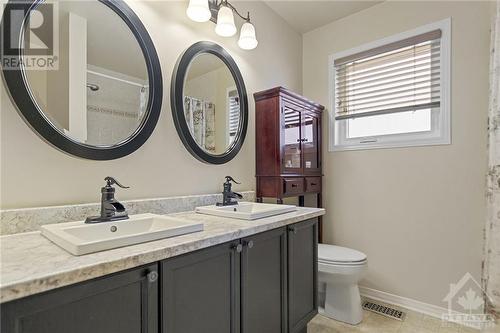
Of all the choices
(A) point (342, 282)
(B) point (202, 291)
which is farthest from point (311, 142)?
(B) point (202, 291)

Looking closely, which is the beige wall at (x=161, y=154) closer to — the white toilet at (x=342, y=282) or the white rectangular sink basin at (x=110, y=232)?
the white rectangular sink basin at (x=110, y=232)

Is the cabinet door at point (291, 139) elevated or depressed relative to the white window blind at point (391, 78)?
depressed

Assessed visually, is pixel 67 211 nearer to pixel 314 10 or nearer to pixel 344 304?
pixel 344 304

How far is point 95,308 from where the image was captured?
708 mm

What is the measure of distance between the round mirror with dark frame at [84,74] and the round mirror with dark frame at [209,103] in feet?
0.57

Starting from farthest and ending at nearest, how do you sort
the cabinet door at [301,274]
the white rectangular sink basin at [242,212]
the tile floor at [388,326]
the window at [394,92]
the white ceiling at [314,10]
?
1. the white ceiling at [314,10]
2. the window at [394,92]
3. the tile floor at [388,326]
4. the cabinet door at [301,274]
5. the white rectangular sink basin at [242,212]

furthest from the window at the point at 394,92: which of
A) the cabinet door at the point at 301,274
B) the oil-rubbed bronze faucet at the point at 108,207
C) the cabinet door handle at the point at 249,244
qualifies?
the oil-rubbed bronze faucet at the point at 108,207

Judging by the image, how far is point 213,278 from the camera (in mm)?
1015

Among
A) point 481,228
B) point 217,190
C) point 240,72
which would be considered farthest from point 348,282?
point 240,72

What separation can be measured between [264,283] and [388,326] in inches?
47.7

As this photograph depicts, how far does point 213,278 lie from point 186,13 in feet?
4.97

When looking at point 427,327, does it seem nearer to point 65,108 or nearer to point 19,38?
point 65,108

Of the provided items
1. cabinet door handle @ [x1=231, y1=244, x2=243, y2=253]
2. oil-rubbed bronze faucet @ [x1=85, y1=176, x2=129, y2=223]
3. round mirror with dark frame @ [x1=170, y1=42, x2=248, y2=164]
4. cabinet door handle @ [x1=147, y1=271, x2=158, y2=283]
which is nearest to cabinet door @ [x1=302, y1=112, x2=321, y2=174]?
round mirror with dark frame @ [x1=170, y1=42, x2=248, y2=164]

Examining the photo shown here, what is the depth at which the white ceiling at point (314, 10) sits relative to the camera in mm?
2273
